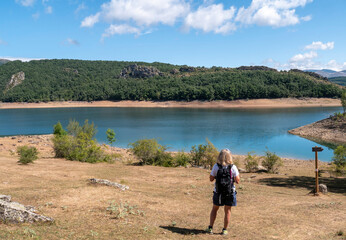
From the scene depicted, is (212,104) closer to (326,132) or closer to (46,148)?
(326,132)

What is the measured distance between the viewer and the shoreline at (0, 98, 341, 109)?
98625 mm

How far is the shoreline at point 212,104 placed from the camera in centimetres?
9862

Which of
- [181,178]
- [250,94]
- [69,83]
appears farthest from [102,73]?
[181,178]

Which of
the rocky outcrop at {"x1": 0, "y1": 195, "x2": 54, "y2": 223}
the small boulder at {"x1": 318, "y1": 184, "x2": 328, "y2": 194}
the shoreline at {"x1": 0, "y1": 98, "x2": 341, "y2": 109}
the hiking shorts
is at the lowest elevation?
the small boulder at {"x1": 318, "y1": 184, "x2": 328, "y2": 194}

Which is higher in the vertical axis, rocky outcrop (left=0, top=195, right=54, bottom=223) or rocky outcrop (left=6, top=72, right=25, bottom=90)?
rocky outcrop (left=6, top=72, right=25, bottom=90)

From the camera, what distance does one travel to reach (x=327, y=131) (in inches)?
1656

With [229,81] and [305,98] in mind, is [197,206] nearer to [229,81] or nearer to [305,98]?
[305,98]

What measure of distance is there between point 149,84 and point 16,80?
79005 mm

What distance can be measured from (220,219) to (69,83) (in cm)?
16833

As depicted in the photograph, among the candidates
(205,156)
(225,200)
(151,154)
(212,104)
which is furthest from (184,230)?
(212,104)

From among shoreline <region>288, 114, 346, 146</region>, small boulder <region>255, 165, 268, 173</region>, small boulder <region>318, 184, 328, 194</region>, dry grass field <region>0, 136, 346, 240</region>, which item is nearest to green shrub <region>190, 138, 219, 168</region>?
small boulder <region>255, 165, 268, 173</region>

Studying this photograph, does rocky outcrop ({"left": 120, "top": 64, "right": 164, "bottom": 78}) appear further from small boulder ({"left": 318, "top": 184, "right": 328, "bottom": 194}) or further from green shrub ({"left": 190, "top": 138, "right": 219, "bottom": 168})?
small boulder ({"left": 318, "top": 184, "right": 328, "bottom": 194})

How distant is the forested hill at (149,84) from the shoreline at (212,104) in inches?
113

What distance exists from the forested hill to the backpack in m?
103
